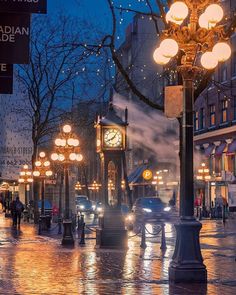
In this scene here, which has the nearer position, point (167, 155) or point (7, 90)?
point (7, 90)

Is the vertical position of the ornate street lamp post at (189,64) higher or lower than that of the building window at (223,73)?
lower

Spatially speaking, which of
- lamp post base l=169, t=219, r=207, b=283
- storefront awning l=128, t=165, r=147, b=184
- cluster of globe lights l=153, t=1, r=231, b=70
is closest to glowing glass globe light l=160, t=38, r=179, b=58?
cluster of globe lights l=153, t=1, r=231, b=70

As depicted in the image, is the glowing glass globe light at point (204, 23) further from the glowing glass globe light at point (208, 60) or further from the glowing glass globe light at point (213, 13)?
the glowing glass globe light at point (208, 60)

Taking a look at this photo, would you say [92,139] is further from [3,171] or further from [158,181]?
[3,171]

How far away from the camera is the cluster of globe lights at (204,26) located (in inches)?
531

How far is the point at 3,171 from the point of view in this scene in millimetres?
48812

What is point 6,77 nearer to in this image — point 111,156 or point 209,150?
point 111,156

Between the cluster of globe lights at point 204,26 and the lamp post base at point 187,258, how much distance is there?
3310mm

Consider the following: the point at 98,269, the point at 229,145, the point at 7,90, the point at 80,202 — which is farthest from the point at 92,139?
the point at 7,90

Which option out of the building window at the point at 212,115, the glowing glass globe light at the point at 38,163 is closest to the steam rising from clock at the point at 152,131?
the building window at the point at 212,115

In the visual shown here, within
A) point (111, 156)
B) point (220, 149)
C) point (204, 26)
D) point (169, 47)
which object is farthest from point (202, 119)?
point (169, 47)

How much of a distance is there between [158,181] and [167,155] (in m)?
10.2

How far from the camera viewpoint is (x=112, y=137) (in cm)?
2547

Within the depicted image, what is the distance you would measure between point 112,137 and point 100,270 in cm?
940
